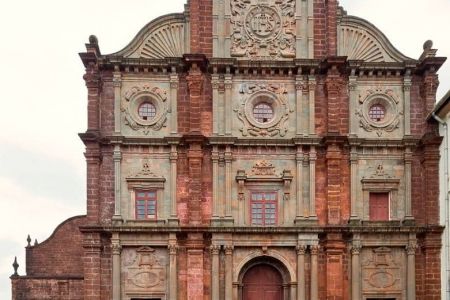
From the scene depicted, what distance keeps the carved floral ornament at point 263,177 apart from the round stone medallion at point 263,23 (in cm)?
569

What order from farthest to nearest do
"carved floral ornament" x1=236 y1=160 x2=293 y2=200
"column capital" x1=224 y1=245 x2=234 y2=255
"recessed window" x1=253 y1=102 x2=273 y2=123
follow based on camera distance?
"recessed window" x1=253 y1=102 x2=273 y2=123 → "carved floral ornament" x1=236 y1=160 x2=293 y2=200 → "column capital" x1=224 y1=245 x2=234 y2=255

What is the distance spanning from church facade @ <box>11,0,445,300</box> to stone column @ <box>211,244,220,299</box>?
4cm

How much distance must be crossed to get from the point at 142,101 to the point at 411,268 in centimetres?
1362

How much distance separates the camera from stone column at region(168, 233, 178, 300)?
32.8 m

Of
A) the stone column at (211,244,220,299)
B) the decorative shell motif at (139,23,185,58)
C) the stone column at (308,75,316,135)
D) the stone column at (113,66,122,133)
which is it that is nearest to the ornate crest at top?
the stone column at (308,75,316,135)

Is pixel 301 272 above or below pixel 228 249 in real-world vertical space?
below

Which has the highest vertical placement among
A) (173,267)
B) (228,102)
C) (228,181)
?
(228,102)

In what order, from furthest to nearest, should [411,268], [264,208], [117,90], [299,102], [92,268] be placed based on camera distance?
[299,102], [117,90], [264,208], [411,268], [92,268]

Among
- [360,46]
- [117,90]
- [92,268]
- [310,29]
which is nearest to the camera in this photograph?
[92,268]

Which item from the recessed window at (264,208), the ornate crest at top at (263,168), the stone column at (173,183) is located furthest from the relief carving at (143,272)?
the ornate crest at top at (263,168)

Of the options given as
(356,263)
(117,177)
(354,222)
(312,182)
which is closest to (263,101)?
(312,182)

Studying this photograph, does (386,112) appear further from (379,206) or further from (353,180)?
(379,206)

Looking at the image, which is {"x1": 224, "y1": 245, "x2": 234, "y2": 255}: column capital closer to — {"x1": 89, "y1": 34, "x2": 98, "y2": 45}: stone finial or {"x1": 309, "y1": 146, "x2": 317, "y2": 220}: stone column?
{"x1": 309, "y1": 146, "x2": 317, "y2": 220}: stone column

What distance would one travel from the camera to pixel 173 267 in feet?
108
